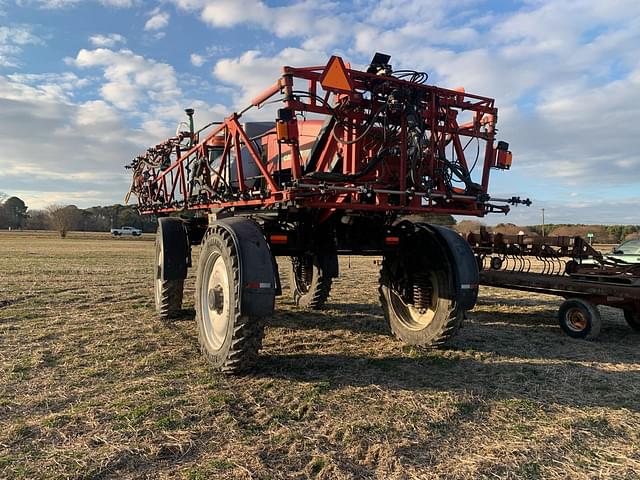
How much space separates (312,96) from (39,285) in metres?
8.92

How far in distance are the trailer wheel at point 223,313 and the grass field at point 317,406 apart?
0.67 ft

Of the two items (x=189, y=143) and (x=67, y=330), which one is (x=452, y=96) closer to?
(x=189, y=143)

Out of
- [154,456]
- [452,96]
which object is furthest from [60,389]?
[452,96]

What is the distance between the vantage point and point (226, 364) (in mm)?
4461

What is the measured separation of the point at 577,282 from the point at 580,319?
52cm

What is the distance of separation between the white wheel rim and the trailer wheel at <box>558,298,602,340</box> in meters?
4.86

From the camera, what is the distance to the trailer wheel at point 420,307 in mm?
5504

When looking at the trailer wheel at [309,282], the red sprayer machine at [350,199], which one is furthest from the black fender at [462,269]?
the trailer wheel at [309,282]

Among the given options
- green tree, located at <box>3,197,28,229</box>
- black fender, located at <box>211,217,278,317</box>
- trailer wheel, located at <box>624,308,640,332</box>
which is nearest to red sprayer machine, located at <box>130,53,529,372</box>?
black fender, located at <box>211,217,278,317</box>

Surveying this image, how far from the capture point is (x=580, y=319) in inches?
266

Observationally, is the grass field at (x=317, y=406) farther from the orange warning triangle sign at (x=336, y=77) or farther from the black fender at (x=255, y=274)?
the orange warning triangle sign at (x=336, y=77)

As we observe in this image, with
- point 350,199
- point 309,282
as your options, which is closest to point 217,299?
point 350,199

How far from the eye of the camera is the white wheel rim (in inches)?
193

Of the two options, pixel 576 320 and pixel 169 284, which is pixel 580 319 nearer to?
pixel 576 320
